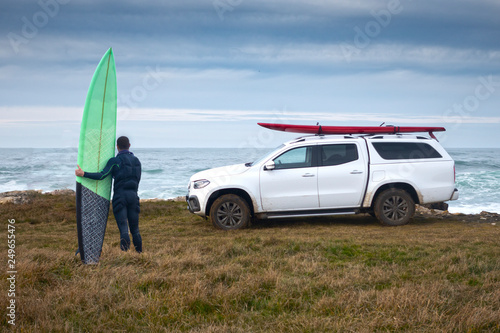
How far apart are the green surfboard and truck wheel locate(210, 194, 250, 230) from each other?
3244 millimetres

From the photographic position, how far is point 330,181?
964 centimetres

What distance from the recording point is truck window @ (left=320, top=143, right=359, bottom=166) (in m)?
9.77

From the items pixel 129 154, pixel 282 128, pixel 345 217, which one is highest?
pixel 282 128

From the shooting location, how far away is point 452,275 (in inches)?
207

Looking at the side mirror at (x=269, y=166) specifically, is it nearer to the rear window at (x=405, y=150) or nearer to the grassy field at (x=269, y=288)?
the grassy field at (x=269, y=288)

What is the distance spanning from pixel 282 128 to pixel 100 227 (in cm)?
520

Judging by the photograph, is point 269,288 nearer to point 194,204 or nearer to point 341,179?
point 194,204

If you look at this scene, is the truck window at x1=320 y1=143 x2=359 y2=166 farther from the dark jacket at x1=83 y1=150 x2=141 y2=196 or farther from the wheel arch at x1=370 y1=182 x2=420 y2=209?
the dark jacket at x1=83 y1=150 x2=141 y2=196

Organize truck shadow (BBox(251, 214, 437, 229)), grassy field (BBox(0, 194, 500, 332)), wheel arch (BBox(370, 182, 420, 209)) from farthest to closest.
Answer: truck shadow (BBox(251, 214, 437, 229))
wheel arch (BBox(370, 182, 420, 209))
grassy field (BBox(0, 194, 500, 332))

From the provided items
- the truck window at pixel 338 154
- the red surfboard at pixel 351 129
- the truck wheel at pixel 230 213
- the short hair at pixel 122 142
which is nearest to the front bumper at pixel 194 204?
the truck wheel at pixel 230 213

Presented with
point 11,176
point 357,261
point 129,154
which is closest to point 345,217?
point 357,261

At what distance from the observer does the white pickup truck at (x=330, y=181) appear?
9539 mm

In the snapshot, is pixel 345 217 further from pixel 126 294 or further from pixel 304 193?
pixel 126 294

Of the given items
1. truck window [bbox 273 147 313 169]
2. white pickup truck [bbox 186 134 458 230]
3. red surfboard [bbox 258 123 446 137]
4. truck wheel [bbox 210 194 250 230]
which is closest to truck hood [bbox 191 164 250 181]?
white pickup truck [bbox 186 134 458 230]
